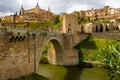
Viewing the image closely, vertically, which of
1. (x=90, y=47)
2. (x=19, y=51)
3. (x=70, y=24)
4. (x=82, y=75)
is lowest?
(x=82, y=75)

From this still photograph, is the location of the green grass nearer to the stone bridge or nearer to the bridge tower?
the bridge tower

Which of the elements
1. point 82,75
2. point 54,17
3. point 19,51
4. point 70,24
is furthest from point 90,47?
point 54,17

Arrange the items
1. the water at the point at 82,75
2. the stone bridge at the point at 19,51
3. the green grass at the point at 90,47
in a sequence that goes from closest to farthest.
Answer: the stone bridge at the point at 19,51 → the water at the point at 82,75 → the green grass at the point at 90,47

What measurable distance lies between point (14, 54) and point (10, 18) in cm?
7350

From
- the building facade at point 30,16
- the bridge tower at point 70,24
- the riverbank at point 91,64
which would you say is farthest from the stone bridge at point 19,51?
the building facade at point 30,16

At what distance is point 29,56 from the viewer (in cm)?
2122

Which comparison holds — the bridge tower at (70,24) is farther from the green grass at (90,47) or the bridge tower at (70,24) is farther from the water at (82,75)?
the water at (82,75)

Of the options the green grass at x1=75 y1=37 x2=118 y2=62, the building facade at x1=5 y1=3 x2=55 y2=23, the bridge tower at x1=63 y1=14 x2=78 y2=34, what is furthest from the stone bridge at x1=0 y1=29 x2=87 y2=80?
the building facade at x1=5 y1=3 x2=55 y2=23

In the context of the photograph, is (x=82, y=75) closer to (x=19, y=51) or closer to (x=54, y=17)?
(x=19, y=51)

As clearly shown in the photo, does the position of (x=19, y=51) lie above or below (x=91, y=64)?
above

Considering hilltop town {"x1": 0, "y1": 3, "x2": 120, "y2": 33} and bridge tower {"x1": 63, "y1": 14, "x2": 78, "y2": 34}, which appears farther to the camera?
hilltop town {"x1": 0, "y1": 3, "x2": 120, "y2": 33}

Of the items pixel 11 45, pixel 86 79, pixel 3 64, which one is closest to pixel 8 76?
pixel 3 64

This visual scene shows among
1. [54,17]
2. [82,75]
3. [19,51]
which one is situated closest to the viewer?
[19,51]

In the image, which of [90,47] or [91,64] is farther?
[90,47]
